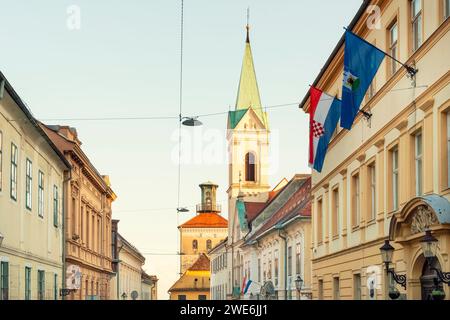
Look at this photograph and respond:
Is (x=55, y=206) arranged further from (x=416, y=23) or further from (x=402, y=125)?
(x=416, y=23)

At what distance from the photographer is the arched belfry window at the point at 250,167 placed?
311ft

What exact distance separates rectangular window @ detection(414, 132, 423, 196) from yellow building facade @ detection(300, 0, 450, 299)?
2cm

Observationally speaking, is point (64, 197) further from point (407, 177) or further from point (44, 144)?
point (407, 177)

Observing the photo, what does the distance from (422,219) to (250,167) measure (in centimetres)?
7890

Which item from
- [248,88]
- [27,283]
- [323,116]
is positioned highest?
[248,88]

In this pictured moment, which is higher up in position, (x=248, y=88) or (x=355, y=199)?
(x=248, y=88)

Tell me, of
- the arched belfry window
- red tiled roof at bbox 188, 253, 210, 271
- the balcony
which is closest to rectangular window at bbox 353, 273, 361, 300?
the arched belfry window

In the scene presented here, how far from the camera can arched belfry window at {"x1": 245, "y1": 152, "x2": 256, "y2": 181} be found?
94.9 meters

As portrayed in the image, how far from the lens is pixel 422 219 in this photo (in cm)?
1648

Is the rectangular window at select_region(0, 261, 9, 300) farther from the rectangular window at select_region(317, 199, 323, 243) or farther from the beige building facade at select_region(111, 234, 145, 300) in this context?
the beige building facade at select_region(111, 234, 145, 300)

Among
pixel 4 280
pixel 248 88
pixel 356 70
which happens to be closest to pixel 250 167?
pixel 248 88

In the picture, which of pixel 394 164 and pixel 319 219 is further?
pixel 319 219

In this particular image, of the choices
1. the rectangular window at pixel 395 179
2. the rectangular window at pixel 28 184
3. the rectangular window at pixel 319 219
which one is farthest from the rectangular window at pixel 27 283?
the rectangular window at pixel 395 179
